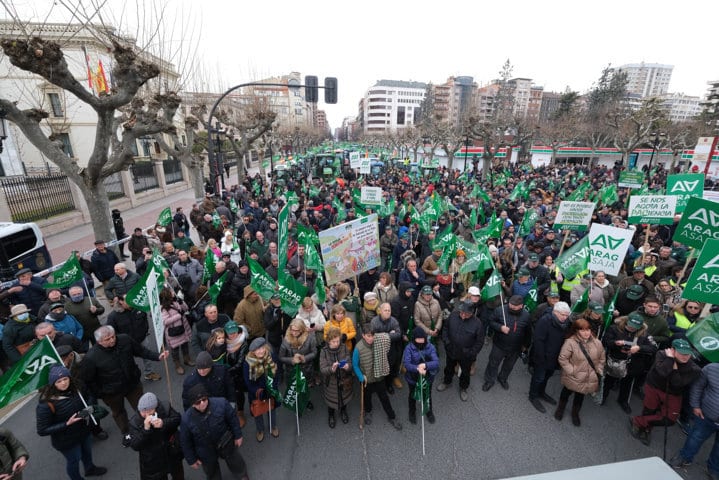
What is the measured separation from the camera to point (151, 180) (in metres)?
23.2

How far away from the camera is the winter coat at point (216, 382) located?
4016mm

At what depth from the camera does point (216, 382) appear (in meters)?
4.10

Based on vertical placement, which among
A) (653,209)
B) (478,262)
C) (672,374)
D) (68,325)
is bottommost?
(672,374)

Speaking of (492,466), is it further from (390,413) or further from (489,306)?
(489,306)

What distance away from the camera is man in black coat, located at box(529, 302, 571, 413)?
A: 4.96 meters

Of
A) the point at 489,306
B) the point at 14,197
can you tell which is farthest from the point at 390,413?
A: the point at 14,197

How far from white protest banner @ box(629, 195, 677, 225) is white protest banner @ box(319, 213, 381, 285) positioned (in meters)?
6.71

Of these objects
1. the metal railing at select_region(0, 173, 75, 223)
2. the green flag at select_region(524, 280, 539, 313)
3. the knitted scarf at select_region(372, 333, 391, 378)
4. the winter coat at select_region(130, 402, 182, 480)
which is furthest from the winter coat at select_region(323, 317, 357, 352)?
the metal railing at select_region(0, 173, 75, 223)

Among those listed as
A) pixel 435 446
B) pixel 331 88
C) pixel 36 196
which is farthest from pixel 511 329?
pixel 36 196

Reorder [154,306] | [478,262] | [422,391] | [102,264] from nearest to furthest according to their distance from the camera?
[154,306] < [422,391] < [478,262] < [102,264]

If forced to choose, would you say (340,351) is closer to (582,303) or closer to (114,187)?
(582,303)

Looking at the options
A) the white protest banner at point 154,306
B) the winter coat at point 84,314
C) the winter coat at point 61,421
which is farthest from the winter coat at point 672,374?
the winter coat at point 84,314

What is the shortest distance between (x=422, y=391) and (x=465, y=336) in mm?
1059

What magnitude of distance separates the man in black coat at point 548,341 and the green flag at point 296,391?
11.4ft
